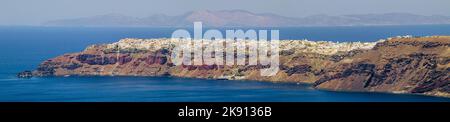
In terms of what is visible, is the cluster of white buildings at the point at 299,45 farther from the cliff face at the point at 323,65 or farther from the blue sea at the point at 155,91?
the blue sea at the point at 155,91

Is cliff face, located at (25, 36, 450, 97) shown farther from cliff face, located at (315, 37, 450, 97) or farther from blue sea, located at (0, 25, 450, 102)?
blue sea, located at (0, 25, 450, 102)

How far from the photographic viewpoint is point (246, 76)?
68188mm

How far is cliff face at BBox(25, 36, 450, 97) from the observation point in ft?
186

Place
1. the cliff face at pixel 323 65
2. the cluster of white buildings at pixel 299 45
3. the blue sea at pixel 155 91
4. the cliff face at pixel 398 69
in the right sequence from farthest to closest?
1. the cluster of white buildings at pixel 299 45
2. the cliff face at pixel 323 65
3. the cliff face at pixel 398 69
4. the blue sea at pixel 155 91

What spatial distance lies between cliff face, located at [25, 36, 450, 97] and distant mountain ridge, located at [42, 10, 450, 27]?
73.9m

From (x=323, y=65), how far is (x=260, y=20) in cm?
9173

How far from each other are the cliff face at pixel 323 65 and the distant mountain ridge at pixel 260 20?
243 feet

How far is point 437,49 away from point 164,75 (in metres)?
20.8

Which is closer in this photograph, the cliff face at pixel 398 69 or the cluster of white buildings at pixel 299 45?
the cliff face at pixel 398 69

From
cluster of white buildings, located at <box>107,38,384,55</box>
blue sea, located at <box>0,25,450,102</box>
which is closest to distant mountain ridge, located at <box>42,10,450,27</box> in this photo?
cluster of white buildings, located at <box>107,38,384,55</box>

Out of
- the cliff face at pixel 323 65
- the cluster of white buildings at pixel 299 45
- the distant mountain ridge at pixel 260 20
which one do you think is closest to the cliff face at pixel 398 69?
the cliff face at pixel 323 65

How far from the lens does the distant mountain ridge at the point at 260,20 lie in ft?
528
